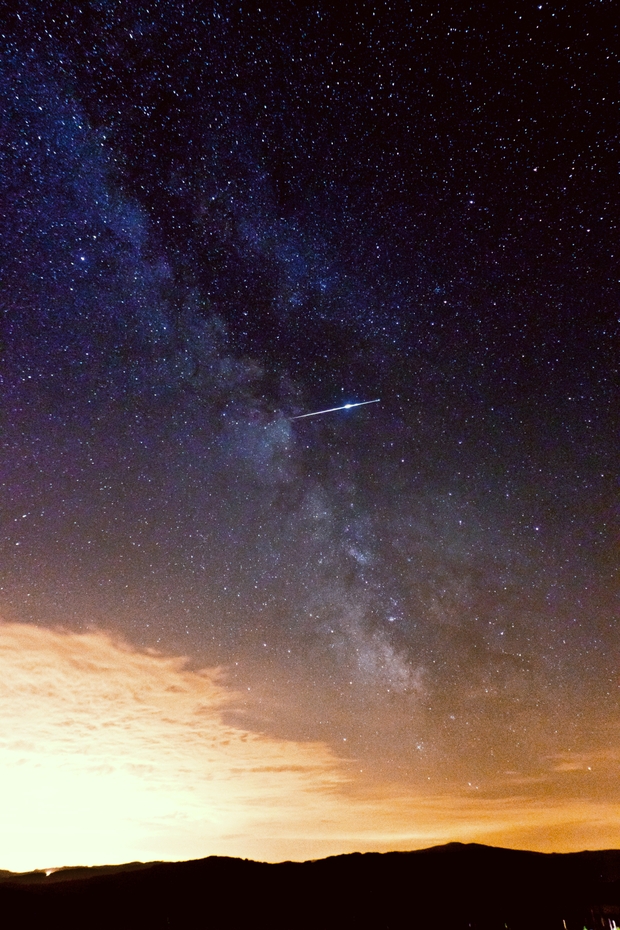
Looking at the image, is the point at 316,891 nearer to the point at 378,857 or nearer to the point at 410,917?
the point at 410,917

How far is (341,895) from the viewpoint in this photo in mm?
40031

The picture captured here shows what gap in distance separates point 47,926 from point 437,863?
33.6 m

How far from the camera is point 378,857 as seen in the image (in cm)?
5384

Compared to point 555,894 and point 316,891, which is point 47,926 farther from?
point 555,894

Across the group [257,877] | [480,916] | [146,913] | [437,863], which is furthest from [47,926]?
[437,863]

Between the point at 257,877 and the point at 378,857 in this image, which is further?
the point at 378,857

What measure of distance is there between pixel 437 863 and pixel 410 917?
2158cm

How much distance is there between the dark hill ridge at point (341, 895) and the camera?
31.5 meters

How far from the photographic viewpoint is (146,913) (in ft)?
119

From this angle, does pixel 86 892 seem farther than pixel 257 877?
No

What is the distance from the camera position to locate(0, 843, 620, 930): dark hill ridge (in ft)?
103

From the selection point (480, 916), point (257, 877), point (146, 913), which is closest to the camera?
point (480, 916)

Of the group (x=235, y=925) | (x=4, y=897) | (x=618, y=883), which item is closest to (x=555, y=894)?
(x=618, y=883)

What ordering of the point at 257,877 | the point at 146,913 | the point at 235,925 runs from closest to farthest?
the point at 235,925, the point at 146,913, the point at 257,877
